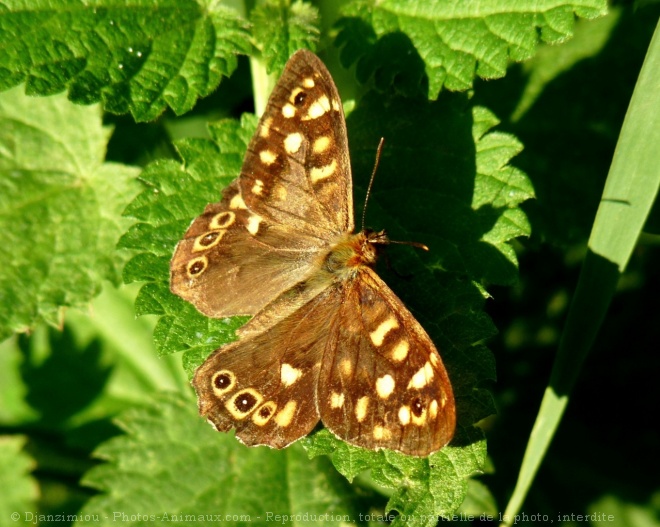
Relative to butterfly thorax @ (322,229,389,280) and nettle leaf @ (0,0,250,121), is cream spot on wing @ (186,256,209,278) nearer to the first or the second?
butterfly thorax @ (322,229,389,280)

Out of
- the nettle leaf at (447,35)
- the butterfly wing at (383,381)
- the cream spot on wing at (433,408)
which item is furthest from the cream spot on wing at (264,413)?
the nettle leaf at (447,35)

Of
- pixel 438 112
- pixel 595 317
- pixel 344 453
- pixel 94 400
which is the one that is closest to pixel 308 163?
pixel 438 112

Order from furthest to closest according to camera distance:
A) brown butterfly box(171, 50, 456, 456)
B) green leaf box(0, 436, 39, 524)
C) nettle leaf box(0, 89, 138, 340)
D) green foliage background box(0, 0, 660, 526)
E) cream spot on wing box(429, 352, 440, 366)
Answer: green leaf box(0, 436, 39, 524), nettle leaf box(0, 89, 138, 340), green foliage background box(0, 0, 660, 526), brown butterfly box(171, 50, 456, 456), cream spot on wing box(429, 352, 440, 366)

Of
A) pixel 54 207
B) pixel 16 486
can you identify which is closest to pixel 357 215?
pixel 54 207

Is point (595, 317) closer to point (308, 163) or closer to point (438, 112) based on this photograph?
point (438, 112)

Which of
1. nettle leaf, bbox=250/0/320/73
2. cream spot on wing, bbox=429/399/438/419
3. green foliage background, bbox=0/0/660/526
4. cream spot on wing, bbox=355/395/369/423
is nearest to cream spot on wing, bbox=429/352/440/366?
cream spot on wing, bbox=429/399/438/419
